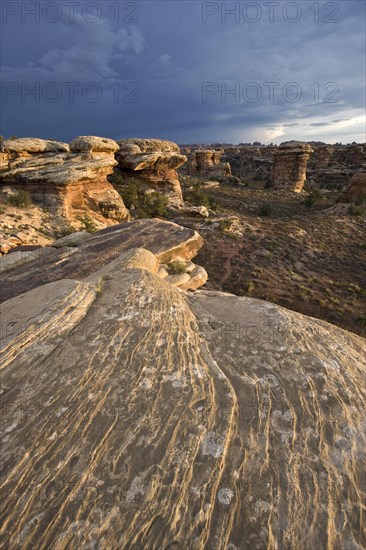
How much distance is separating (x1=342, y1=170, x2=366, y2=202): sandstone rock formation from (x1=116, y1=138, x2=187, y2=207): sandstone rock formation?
18.9 metres

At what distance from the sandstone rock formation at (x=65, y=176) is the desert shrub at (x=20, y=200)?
729mm

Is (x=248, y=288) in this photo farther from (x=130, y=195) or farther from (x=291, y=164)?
(x=291, y=164)

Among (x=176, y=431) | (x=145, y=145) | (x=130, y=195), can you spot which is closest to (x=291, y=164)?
(x=145, y=145)

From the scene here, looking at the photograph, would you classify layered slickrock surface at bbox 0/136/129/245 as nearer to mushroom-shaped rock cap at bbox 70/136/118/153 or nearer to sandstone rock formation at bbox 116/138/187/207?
mushroom-shaped rock cap at bbox 70/136/118/153

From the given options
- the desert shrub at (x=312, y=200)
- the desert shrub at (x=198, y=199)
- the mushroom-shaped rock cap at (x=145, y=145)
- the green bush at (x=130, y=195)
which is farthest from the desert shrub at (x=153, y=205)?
the desert shrub at (x=312, y=200)

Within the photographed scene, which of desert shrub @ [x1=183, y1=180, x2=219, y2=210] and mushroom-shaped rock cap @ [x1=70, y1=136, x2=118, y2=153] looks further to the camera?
desert shrub @ [x1=183, y1=180, x2=219, y2=210]

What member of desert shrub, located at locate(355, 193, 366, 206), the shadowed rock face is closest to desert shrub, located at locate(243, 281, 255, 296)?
the shadowed rock face

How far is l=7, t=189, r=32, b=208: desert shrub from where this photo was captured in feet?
57.2

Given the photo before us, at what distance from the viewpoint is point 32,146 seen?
65.2 feet

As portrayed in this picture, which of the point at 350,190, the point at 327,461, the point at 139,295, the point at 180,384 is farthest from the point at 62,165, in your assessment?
the point at 350,190

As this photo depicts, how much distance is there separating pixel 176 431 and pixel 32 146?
74.3ft

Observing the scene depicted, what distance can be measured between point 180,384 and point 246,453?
103 centimetres

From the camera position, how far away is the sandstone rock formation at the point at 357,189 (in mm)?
30109

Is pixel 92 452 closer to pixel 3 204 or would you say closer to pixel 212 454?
pixel 212 454
